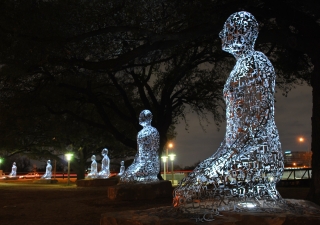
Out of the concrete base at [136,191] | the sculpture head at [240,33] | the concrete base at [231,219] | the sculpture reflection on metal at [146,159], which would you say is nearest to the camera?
the concrete base at [231,219]

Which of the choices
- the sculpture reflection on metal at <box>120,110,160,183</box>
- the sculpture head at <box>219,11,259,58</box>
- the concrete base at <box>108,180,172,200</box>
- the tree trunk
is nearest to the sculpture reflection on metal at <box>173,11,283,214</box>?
the sculpture head at <box>219,11,259,58</box>

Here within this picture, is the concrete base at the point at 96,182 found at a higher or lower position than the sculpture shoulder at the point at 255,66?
lower

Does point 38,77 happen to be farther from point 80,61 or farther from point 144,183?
point 144,183

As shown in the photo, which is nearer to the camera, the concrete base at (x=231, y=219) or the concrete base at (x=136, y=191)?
the concrete base at (x=231, y=219)

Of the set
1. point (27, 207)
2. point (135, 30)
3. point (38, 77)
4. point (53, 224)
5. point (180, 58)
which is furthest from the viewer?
point (180, 58)

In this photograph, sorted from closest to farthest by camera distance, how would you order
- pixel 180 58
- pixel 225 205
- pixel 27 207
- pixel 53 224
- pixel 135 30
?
pixel 225 205
pixel 53 224
pixel 135 30
pixel 27 207
pixel 180 58

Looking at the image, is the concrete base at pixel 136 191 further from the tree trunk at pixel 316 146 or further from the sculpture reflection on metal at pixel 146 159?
the tree trunk at pixel 316 146

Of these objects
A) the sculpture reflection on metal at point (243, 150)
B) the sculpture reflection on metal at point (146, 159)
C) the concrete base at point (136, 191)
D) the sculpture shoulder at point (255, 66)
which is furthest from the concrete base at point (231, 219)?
the sculpture reflection on metal at point (146, 159)

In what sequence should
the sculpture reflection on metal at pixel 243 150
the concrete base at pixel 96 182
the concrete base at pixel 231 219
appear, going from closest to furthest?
1. the concrete base at pixel 231 219
2. the sculpture reflection on metal at pixel 243 150
3. the concrete base at pixel 96 182

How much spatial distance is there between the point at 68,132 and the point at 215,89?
829 cm

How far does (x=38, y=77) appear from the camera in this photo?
49.5 ft

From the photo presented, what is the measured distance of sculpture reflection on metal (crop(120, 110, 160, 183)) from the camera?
1098 centimetres

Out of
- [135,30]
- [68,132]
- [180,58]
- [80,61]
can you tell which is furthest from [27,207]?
[68,132]

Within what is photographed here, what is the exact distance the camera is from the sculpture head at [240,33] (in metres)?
5.17
